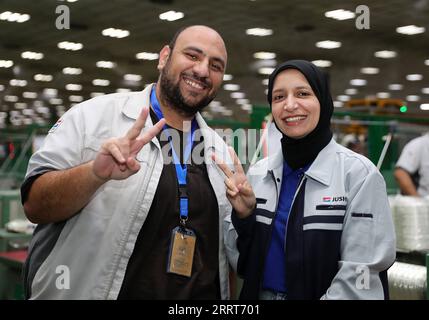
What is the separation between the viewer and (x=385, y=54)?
16.0m

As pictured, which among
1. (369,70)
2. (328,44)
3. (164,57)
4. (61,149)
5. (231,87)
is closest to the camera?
(61,149)

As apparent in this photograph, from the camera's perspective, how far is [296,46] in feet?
49.8

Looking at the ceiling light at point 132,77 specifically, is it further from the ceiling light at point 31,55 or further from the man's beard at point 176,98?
the man's beard at point 176,98

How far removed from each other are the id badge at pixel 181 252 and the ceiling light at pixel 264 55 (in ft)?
48.7

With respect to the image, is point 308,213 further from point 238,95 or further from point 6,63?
point 238,95

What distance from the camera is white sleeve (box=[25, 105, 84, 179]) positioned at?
1614 mm

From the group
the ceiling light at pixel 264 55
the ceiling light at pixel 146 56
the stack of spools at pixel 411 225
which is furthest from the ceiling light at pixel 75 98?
the stack of spools at pixel 411 225

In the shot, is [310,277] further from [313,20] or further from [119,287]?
[313,20]

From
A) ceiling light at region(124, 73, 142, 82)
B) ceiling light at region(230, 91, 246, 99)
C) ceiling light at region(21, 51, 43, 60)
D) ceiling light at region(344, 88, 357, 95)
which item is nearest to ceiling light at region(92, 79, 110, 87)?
ceiling light at region(124, 73, 142, 82)

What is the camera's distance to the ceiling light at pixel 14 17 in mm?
11312

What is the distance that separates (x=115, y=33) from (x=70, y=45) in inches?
101

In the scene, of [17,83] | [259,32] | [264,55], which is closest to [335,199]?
[259,32]

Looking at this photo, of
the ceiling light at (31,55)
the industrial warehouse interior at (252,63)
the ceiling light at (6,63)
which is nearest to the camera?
the industrial warehouse interior at (252,63)

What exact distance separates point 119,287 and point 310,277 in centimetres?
63
